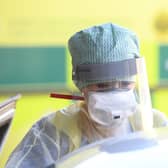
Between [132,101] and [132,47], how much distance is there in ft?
0.47

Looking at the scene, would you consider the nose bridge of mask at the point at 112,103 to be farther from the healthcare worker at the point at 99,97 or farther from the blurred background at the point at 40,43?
the blurred background at the point at 40,43

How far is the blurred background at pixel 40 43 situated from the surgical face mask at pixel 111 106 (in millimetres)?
1161

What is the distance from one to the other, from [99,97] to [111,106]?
0.04 m

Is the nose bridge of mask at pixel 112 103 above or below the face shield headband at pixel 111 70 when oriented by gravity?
below

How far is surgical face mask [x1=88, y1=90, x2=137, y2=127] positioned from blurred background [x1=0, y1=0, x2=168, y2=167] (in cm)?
116

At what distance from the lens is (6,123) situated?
1395 millimetres

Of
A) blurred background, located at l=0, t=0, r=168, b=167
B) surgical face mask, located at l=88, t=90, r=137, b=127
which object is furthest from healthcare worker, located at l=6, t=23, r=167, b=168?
blurred background, located at l=0, t=0, r=168, b=167

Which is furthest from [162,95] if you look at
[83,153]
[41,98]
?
[83,153]

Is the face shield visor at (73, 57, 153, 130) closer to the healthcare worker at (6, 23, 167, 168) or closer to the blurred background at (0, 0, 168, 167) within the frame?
the healthcare worker at (6, 23, 167, 168)

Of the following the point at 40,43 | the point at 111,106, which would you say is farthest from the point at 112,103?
the point at 40,43

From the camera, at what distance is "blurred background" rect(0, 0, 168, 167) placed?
239cm

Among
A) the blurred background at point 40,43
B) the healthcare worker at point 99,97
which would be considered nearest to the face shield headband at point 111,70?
the healthcare worker at point 99,97

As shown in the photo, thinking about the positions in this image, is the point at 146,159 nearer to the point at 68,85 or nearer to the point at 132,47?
the point at 132,47

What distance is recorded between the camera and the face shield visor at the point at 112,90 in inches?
44.6
